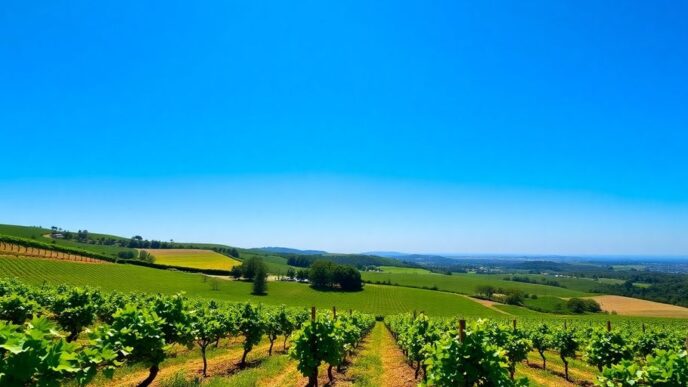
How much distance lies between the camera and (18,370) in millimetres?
6461

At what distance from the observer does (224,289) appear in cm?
9712

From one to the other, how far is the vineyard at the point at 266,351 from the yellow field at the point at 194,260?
100624 mm

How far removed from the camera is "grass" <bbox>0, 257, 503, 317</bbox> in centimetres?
7331

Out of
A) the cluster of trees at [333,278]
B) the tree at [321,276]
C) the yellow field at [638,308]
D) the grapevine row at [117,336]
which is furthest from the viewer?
the cluster of trees at [333,278]

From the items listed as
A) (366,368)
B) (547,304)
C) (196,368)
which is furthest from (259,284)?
(547,304)

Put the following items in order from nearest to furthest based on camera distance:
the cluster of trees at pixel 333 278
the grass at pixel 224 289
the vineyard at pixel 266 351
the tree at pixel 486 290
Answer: the vineyard at pixel 266 351, the grass at pixel 224 289, the cluster of trees at pixel 333 278, the tree at pixel 486 290

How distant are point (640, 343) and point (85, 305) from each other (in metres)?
38.4

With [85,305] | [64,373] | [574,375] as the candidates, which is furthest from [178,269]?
[64,373]

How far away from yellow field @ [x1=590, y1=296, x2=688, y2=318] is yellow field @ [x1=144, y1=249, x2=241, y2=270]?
12307 cm

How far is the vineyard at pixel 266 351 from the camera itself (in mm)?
7461

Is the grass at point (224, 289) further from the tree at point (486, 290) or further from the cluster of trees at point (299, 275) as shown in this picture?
the tree at point (486, 290)

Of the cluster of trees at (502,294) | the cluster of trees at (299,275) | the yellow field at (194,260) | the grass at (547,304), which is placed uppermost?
the yellow field at (194,260)

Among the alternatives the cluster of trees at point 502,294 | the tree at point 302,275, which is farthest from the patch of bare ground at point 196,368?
the cluster of trees at point 502,294

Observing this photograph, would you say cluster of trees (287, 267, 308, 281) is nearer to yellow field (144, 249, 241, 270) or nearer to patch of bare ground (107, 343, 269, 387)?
yellow field (144, 249, 241, 270)
